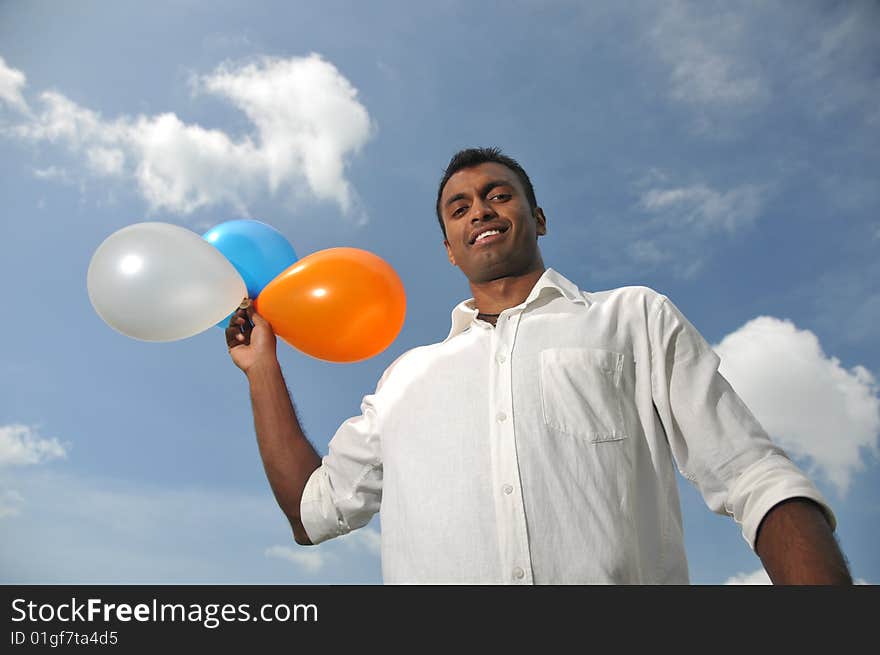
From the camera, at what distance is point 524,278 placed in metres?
2.20

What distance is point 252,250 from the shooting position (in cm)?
242

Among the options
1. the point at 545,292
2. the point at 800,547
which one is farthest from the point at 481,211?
the point at 800,547

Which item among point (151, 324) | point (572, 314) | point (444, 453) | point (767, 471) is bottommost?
point (767, 471)

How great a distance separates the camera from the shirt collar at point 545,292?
77.8 inches

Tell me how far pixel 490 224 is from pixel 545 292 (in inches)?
13.2

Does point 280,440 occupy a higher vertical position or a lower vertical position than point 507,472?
higher

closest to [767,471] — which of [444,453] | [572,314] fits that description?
[572,314]

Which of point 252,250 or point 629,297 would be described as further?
point 252,250

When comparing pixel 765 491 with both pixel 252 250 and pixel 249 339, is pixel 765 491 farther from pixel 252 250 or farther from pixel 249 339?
pixel 252 250
